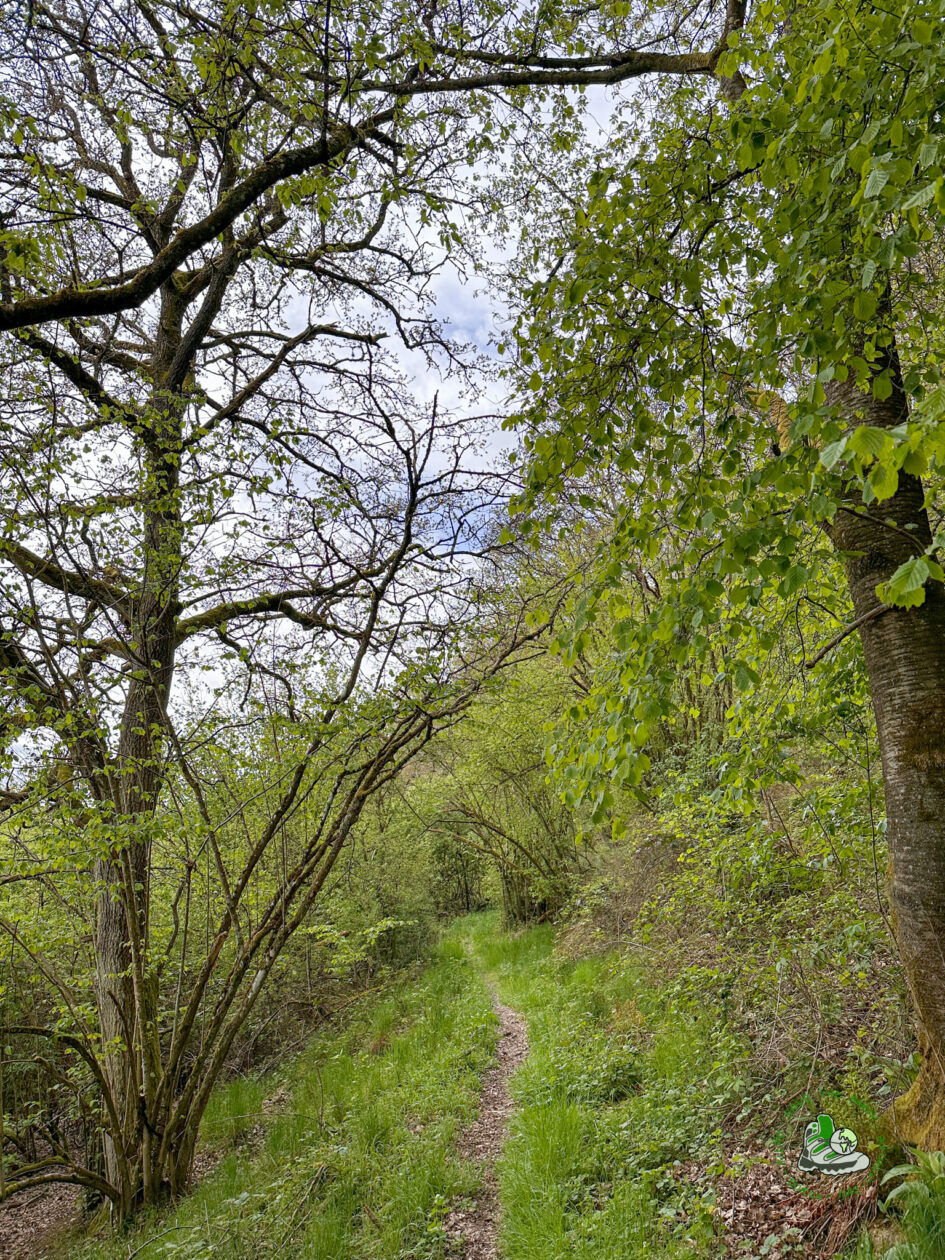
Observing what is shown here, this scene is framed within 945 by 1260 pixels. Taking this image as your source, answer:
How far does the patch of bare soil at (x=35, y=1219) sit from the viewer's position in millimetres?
5913

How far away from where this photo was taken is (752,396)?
2.87 m

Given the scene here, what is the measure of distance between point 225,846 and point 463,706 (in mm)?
4232

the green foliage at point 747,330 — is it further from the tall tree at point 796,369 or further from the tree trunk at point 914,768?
the tree trunk at point 914,768

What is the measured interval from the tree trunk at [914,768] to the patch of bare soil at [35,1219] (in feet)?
24.4

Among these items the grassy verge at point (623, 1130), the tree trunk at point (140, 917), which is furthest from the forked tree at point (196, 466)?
the grassy verge at point (623, 1130)

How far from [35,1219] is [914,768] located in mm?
9841

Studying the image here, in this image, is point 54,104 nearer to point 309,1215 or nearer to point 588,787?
point 588,787

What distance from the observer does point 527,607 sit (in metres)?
5.14

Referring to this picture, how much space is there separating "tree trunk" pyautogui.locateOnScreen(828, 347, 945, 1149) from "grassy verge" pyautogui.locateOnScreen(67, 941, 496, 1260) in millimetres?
3168

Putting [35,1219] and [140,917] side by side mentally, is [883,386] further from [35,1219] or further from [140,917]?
[35,1219]

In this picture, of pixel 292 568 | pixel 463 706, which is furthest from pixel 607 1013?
pixel 292 568

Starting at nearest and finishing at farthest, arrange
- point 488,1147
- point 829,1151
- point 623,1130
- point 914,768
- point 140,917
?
1. point 914,768
2. point 829,1151
3. point 623,1130
4. point 488,1147
5. point 140,917

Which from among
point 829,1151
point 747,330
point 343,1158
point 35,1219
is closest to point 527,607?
point 747,330

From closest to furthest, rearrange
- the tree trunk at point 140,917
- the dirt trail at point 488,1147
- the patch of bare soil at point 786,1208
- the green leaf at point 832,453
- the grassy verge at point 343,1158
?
the green leaf at point 832,453
the patch of bare soil at point 786,1208
the dirt trail at point 488,1147
the grassy verge at point 343,1158
the tree trunk at point 140,917
